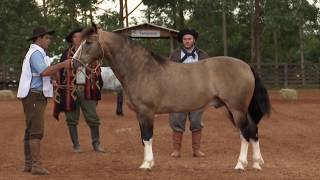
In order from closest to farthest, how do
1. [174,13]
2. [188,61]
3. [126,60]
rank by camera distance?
[126,60], [188,61], [174,13]

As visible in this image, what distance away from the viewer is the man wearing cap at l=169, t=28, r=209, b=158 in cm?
914

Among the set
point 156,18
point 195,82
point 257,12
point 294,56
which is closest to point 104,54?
point 195,82

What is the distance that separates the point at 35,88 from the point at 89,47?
0.87 metres

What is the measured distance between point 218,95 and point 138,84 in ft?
3.51

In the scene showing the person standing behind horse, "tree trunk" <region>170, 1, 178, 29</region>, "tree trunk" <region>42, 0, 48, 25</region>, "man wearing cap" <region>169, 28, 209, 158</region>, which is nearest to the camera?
"man wearing cap" <region>169, 28, 209, 158</region>

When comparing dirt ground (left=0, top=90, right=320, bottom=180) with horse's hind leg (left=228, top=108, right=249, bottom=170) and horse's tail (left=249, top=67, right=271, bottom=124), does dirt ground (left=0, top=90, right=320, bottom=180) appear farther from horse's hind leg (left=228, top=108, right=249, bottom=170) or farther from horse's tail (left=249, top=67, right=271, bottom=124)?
horse's tail (left=249, top=67, right=271, bottom=124)

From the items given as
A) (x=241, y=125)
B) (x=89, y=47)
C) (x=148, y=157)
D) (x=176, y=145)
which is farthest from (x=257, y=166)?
(x=89, y=47)

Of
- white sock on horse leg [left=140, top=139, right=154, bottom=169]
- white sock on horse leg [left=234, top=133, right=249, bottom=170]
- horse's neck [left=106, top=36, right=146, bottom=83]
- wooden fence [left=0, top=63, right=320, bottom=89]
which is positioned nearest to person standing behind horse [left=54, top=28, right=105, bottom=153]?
horse's neck [left=106, top=36, right=146, bottom=83]

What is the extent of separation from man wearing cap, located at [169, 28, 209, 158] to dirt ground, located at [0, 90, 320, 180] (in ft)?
0.73

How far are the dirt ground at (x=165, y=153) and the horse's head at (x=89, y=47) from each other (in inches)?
59.1

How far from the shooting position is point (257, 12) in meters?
33.9

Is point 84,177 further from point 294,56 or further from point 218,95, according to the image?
point 294,56

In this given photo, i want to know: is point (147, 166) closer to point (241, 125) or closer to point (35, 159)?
point (241, 125)

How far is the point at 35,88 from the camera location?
767cm
